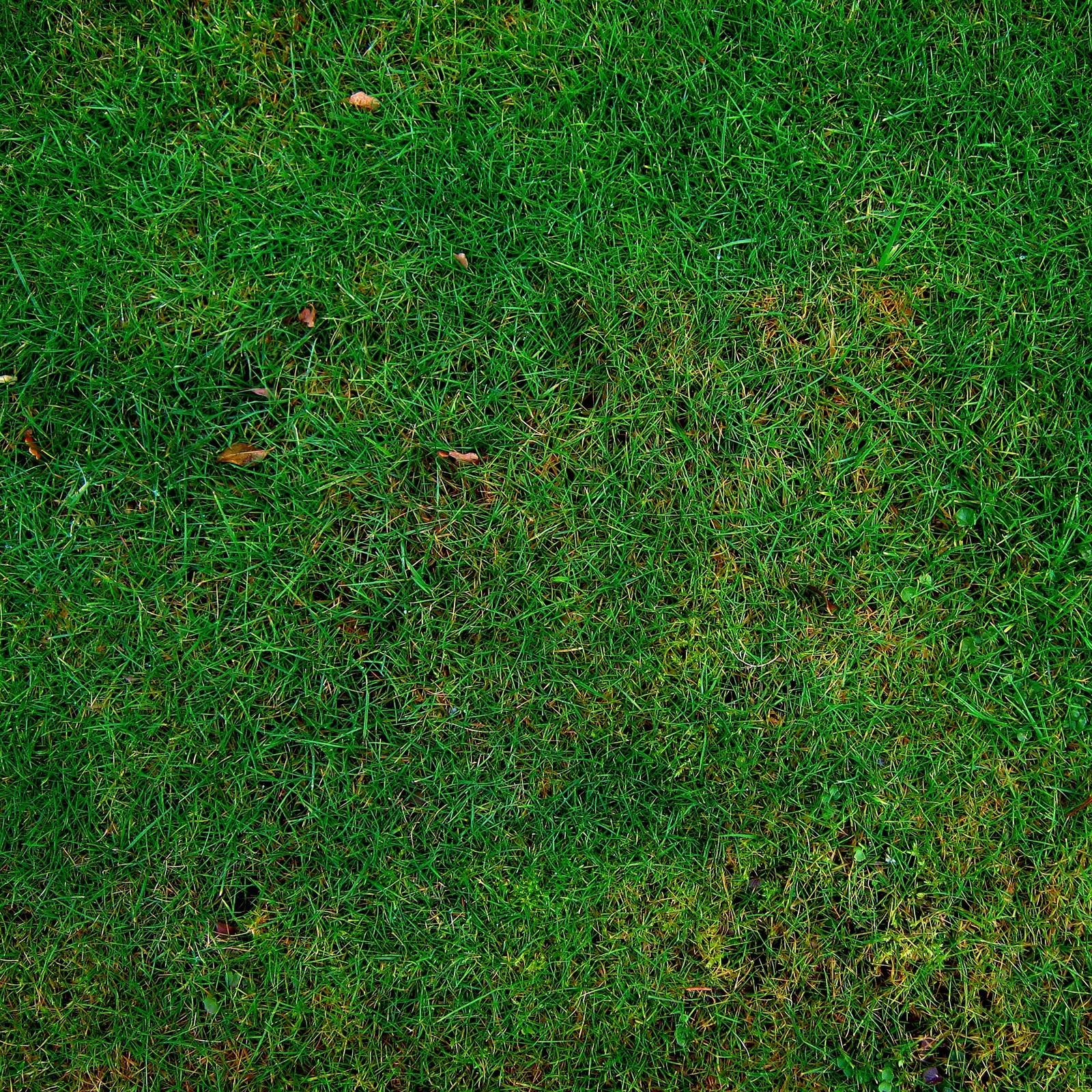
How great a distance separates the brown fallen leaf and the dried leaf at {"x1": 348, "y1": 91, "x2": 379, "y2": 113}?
3.61 ft

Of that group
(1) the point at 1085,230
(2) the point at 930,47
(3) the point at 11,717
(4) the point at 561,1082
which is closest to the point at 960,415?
(1) the point at 1085,230

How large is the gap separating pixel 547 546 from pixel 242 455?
3.15 ft

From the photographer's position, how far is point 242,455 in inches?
95.6

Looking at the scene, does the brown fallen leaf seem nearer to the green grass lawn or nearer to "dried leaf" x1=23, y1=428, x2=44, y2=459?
the green grass lawn

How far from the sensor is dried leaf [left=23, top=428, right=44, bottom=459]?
245 centimetres

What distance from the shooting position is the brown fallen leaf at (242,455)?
2428mm

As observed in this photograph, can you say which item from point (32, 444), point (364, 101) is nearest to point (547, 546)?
point (364, 101)

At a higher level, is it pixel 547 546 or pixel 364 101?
pixel 364 101

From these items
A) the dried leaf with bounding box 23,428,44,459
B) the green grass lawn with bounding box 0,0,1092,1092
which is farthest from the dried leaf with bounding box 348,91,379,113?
the dried leaf with bounding box 23,428,44,459

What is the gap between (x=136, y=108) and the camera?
8.22 feet

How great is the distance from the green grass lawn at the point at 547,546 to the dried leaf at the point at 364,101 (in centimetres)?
2

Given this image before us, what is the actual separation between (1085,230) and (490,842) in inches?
102

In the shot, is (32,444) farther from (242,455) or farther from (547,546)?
(547,546)

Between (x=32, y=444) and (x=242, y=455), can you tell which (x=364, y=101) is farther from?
(x=32, y=444)
